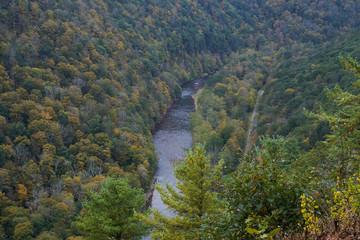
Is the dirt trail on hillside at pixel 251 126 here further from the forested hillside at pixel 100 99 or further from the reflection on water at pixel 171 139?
the reflection on water at pixel 171 139

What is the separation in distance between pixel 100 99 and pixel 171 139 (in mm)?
15128

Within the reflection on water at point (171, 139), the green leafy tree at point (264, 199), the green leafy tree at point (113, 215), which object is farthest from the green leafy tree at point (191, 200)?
the reflection on water at point (171, 139)

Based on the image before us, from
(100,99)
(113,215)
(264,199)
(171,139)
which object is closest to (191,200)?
(113,215)

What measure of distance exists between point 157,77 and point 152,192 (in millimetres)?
42125

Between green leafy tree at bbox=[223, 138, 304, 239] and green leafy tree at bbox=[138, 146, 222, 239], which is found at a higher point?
green leafy tree at bbox=[223, 138, 304, 239]

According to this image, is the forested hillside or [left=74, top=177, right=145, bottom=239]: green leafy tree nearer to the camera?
[left=74, top=177, right=145, bottom=239]: green leafy tree

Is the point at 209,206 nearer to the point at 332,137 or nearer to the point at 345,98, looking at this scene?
the point at 332,137

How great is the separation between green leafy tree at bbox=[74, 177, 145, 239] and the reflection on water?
22979mm

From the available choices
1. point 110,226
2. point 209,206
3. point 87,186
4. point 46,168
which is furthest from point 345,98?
point 46,168

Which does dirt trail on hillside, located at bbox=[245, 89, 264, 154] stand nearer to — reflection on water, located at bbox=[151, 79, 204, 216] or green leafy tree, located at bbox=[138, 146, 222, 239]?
reflection on water, located at bbox=[151, 79, 204, 216]

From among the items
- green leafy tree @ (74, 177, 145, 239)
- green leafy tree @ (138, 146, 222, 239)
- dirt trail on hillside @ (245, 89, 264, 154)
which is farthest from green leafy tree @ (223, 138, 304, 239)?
dirt trail on hillside @ (245, 89, 264, 154)

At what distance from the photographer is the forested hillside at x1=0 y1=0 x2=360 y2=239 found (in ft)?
112

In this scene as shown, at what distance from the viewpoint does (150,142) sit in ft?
178

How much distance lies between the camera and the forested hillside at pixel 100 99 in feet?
112
